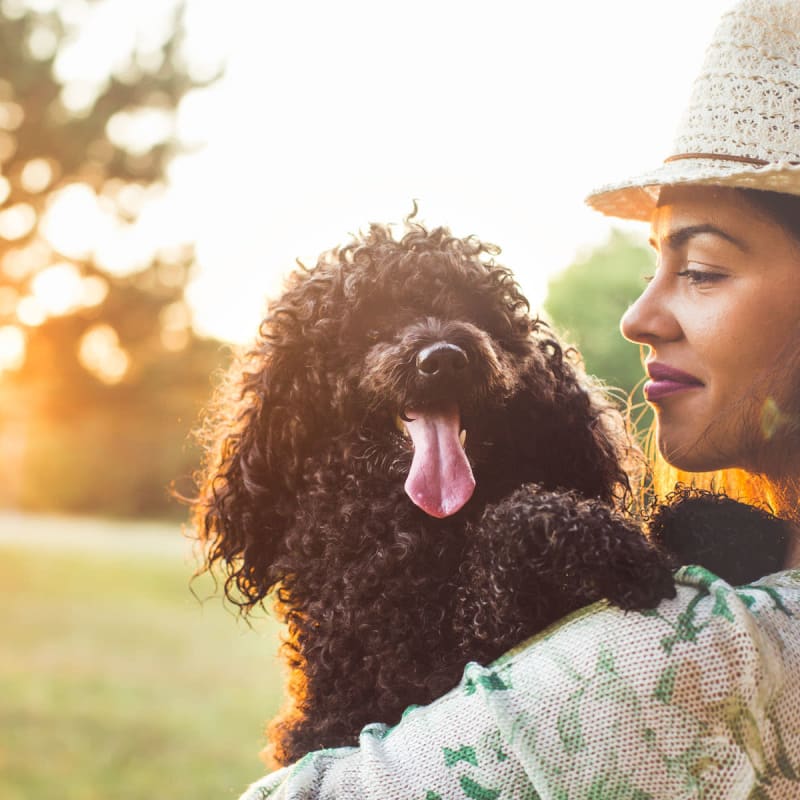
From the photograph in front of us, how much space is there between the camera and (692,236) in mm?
1880

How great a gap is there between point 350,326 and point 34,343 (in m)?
19.3

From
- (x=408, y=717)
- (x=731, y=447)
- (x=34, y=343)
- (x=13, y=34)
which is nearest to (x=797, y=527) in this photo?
(x=731, y=447)

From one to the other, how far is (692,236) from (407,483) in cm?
69

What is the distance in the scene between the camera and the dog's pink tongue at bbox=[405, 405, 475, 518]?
1.89 meters

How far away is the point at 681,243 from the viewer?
1.90m

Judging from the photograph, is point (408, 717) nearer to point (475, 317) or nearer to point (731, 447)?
point (731, 447)

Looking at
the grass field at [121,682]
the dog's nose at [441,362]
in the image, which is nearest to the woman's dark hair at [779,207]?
the dog's nose at [441,362]

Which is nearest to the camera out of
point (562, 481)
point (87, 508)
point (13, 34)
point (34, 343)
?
point (562, 481)

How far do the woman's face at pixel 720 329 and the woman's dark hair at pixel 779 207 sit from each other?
1cm

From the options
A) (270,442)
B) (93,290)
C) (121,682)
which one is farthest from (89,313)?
(270,442)

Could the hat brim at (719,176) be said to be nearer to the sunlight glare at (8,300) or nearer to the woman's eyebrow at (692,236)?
the woman's eyebrow at (692,236)

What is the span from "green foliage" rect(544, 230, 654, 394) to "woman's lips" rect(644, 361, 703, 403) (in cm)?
772

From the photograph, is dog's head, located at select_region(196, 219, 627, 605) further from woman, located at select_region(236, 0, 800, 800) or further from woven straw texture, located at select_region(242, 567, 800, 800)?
woven straw texture, located at select_region(242, 567, 800, 800)

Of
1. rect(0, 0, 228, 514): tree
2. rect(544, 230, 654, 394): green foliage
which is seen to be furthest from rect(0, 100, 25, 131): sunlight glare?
rect(544, 230, 654, 394): green foliage
